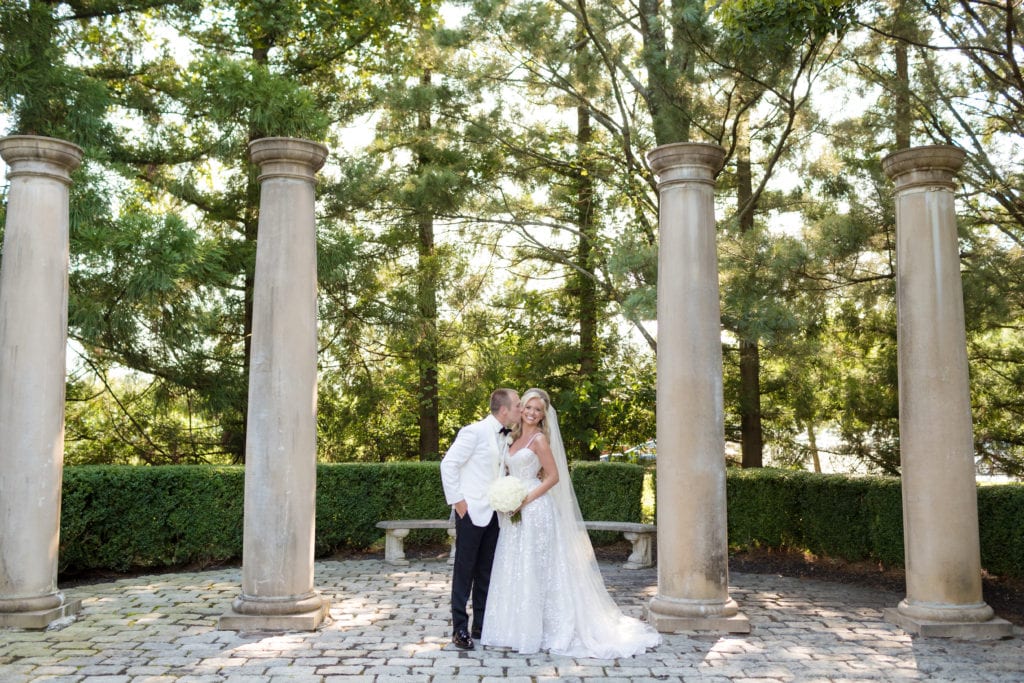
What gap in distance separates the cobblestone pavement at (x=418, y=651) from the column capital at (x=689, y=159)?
12.2 feet

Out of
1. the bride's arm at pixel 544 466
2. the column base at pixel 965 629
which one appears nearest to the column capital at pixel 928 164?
the column base at pixel 965 629

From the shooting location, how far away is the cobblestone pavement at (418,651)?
532 centimetres

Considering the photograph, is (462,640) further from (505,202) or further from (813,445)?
(813,445)

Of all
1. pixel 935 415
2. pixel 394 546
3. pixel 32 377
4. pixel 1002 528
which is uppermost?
pixel 32 377

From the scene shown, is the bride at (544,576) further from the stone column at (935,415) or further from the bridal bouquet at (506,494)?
the stone column at (935,415)

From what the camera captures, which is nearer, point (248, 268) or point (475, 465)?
point (475, 465)

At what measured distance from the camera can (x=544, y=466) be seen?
20.5 feet

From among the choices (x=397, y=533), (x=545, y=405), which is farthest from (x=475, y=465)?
(x=397, y=533)

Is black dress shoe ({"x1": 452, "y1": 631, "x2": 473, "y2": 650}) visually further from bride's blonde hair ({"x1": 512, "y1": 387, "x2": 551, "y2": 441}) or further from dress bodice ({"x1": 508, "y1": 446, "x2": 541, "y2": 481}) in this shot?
bride's blonde hair ({"x1": 512, "y1": 387, "x2": 551, "y2": 441})

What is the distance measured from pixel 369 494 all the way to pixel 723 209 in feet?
24.4

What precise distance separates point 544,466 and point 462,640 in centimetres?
142

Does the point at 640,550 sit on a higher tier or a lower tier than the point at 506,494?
lower

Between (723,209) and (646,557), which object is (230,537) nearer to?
(646,557)

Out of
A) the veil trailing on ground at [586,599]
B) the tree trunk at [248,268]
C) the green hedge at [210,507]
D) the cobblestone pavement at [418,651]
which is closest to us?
the cobblestone pavement at [418,651]
